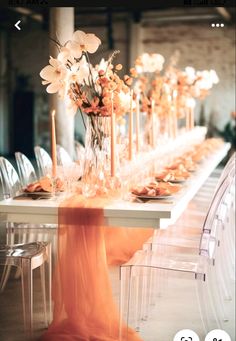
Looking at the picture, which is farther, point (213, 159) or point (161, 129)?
point (161, 129)

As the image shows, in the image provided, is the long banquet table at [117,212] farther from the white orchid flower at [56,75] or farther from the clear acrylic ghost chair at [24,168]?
the clear acrylic ghost chair at [24,168]

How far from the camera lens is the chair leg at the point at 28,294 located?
2.83m

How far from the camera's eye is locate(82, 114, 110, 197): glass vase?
2.96 m

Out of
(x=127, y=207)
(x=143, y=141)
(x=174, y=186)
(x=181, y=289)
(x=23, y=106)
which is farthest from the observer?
(x=23, y=106)

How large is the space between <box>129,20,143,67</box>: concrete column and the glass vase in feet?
24.3

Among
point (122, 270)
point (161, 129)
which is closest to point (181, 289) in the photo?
point (122, 270)

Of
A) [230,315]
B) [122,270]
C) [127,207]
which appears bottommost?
[230,315]

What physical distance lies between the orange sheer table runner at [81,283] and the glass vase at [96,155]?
0.40 feet

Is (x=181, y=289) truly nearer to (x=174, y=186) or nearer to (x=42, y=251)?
(x=174, y=186)

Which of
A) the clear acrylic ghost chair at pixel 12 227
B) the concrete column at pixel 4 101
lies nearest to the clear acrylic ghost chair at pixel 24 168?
the clear acrylic ghost chair at pixel 12 227

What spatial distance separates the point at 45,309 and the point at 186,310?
0.71 m

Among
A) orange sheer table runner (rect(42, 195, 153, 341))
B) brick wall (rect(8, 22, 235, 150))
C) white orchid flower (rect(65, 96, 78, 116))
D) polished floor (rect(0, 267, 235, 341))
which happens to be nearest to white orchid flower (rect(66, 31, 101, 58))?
white orchid flower (rect(65, 96, 78, 116))

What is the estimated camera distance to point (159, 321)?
3098mm

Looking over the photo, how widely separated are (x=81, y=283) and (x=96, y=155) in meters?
0.57
